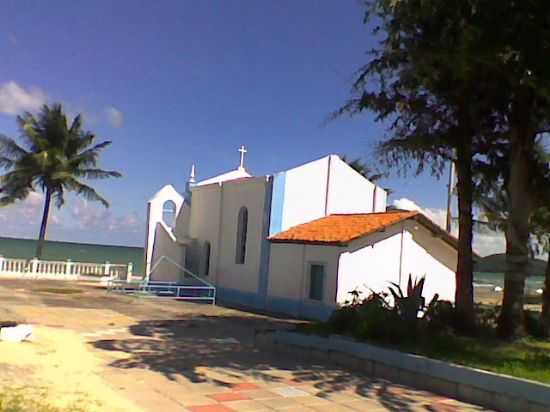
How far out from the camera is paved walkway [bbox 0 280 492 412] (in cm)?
770

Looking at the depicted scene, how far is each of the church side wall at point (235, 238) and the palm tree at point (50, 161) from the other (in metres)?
11.0

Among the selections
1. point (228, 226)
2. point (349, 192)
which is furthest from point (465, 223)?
point (228, 226)

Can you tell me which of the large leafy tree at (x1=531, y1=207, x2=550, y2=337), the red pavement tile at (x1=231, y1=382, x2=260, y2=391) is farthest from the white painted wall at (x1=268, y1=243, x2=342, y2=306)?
the red pavement tile at (x1=231, y1=382, x2=260, y2=391)

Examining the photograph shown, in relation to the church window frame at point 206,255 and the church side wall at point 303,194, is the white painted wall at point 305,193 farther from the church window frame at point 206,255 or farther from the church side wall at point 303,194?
the church window frame at point 206,255

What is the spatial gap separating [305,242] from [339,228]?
126 centimetres

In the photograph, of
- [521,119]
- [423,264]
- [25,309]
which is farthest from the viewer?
[423,264]

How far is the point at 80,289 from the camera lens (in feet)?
91.0

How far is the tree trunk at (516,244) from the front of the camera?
445 inches

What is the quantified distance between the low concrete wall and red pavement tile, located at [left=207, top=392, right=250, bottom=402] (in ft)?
8.56

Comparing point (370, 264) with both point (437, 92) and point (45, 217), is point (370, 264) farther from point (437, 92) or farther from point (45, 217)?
point (45, 217)

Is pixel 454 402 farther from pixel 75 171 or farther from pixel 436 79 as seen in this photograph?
pixel 75 171

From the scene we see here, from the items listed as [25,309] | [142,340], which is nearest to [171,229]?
[25,309]

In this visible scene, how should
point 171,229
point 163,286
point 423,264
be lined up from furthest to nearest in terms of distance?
point 171,229 → point 163,286 → point 423,264

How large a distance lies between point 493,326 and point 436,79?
5.45 meters
